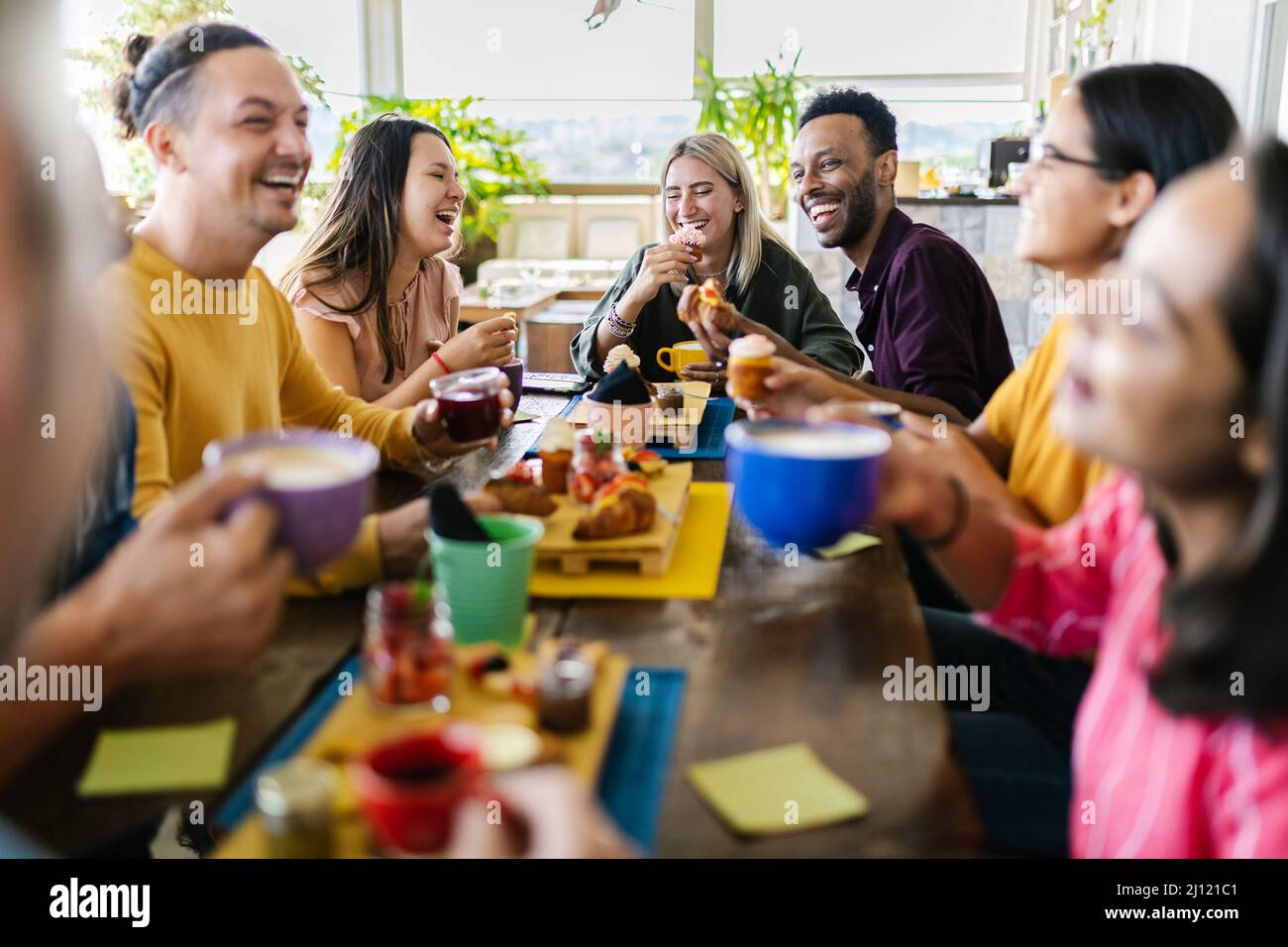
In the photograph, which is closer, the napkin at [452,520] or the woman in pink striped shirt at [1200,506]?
the woman in pink striped shirt at [1200,506]

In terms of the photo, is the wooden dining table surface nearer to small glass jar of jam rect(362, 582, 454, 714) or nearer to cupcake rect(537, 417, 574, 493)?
small glass jar of jam rect(362, 582, 454, 714)

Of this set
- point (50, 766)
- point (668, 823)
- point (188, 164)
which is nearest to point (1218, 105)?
point (668, 823)

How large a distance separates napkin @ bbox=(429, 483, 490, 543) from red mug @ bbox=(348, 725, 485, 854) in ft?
1.29

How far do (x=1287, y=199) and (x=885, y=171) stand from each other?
2.25 metres

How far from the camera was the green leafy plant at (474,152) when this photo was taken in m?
7.23

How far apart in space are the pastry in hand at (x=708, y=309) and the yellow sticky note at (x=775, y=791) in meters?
1.47

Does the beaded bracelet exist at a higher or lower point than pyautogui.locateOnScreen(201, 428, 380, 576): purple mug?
lower

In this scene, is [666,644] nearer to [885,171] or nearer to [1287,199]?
[1287,199]

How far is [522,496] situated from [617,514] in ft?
0.58

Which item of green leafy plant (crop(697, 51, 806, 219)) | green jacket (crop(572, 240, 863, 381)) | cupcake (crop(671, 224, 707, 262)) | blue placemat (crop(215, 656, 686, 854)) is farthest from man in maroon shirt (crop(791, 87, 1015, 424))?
green leafy plant (crop(697, 51, 806, 219))

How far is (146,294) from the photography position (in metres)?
1.72

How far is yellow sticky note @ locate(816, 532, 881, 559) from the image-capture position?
1.63 meters

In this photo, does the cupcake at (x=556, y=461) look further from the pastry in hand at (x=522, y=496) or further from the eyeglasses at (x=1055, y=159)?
the eyeglasses at (x=1055, y=159)

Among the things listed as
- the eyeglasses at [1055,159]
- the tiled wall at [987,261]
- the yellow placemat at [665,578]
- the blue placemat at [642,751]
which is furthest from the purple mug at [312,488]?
the tiled wall at [987,261]
